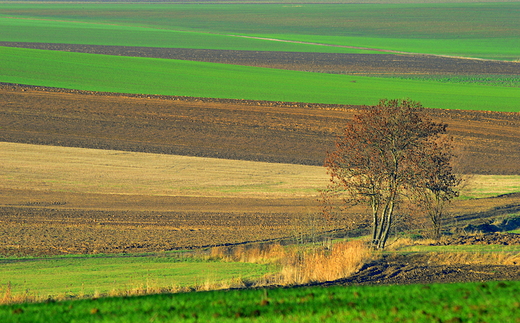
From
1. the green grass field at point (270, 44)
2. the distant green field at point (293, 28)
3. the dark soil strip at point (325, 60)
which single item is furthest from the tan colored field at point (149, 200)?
the distant green field at point (293, 28)

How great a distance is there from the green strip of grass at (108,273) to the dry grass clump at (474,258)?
4258 mm

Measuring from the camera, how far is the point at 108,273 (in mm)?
16500

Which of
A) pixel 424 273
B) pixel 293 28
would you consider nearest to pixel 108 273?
pixel 424 273

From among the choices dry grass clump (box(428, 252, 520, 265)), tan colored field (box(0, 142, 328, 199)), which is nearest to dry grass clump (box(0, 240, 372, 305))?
dry grass clump (box(428, 252, 520, 265))

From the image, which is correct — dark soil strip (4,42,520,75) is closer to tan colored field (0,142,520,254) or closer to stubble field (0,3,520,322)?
stubble field (0,3,520,322)

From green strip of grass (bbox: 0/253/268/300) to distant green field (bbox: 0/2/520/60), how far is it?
83.0 meters

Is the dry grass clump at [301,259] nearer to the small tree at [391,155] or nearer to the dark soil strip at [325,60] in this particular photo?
the small tree at [391,155]

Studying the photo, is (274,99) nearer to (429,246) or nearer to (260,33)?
(429,246)

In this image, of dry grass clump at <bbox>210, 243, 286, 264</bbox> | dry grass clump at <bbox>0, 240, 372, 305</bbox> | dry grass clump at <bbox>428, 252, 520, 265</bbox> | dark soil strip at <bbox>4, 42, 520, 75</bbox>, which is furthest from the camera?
dark soil strip at <bbox>4, 42, 520, 75</bbox>

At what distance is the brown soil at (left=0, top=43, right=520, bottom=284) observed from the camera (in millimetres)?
21016

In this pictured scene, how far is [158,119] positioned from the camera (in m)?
44.4

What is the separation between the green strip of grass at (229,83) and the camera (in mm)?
54250

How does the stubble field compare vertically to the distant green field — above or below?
below

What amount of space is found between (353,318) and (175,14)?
570 ft
